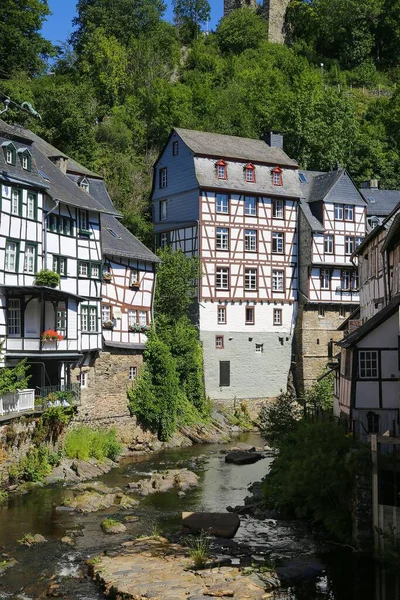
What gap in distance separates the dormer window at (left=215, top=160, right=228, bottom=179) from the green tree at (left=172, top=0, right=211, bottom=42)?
51344 millimetres

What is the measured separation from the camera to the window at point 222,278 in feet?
172

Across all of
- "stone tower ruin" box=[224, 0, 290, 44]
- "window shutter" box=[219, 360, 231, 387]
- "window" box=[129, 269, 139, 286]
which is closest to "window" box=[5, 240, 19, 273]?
"window" box=[129, 269, 139, 286]

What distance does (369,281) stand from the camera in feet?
122

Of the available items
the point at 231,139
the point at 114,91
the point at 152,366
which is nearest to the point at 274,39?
the point at 114,91

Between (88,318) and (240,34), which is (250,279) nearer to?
(88,318)

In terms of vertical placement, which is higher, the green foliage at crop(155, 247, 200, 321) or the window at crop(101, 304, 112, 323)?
the green foliage at crop(155, 247, 200, 321)

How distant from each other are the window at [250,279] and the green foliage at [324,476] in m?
24.7

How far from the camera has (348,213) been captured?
184 feet

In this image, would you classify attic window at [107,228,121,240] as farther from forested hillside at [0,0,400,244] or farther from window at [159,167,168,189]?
window at [159,167,168,189]

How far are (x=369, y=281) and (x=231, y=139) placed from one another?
2237 cm

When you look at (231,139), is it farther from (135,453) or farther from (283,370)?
(135,453)

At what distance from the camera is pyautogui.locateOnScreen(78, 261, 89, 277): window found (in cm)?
4072

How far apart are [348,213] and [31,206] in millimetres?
25211

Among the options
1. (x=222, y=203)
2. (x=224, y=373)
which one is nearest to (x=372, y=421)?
(x=224, y=373)
